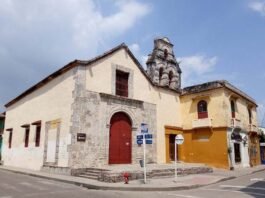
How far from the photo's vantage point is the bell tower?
25141 mm

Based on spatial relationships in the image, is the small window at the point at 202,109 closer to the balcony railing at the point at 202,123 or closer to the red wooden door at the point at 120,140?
the balcony railing at the point at 202,123

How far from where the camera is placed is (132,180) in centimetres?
1281

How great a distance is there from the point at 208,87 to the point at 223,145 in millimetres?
4865

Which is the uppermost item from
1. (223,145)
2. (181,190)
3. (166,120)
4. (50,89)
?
(50,89)

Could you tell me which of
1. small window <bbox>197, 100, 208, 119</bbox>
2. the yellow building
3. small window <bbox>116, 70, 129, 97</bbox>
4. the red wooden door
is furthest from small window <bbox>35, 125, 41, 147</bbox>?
small window <bbox>197, 100, 208, 119</bbox>

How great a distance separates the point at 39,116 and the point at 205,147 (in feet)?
43.1

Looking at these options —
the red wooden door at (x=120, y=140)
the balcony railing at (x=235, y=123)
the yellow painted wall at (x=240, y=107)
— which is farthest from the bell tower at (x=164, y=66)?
the red wooden door at (x=120, y=140)

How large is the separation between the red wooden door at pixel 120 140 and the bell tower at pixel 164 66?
7585 millimetres

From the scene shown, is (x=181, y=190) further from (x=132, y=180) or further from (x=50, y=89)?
(x=50, y=89)

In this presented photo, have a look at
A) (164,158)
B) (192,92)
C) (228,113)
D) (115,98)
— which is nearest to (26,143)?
(115,98)

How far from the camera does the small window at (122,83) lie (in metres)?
18.5

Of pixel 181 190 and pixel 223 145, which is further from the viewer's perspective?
pixel 223 145

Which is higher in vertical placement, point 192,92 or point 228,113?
point 192,92

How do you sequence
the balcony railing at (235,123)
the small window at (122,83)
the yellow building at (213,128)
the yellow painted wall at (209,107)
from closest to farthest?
the small window at (122,83) → the yellow building at (213,128) → the yellow painted wall at (209,107) → the balcony railing at (235,123)
